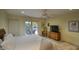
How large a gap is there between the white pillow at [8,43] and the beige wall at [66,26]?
66 centimetres

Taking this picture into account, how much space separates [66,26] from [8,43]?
95 centimetres

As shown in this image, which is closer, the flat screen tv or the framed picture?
the framed picture

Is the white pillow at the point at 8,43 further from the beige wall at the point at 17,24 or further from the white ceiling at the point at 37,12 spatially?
the white ceiling at the point at 37,12

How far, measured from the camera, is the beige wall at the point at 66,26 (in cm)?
198

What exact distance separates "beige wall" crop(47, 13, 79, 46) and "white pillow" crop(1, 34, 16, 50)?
0.66 metres

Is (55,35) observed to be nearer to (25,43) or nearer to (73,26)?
(73,26)

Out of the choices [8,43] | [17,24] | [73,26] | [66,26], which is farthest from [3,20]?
[73,26]

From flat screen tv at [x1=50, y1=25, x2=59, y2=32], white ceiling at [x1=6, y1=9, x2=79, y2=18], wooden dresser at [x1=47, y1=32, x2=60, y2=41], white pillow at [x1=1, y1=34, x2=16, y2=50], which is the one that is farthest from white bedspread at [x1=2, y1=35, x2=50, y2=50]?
white ceiling at [x1=6, y1=9, x2=79, y2=18]

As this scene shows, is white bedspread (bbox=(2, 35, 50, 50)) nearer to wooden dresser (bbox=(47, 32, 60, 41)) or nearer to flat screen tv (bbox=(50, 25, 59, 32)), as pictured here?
wooden dresser (bbox=(47, 32, 60, 41))

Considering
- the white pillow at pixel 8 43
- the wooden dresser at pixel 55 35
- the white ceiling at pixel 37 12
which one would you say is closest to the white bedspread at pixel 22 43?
the white pillow at pixel 8 43

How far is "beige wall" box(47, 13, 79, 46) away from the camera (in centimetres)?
198
